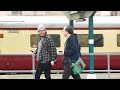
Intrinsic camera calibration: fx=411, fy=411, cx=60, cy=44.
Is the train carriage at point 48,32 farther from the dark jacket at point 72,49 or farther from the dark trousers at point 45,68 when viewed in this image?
the dark jacket at point 72,49

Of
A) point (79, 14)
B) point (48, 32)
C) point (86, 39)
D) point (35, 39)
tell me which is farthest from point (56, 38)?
point (79, 14)

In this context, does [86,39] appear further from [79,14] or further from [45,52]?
[45,52]

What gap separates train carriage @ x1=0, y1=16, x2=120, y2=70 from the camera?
718 inches

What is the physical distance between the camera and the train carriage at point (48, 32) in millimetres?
18234

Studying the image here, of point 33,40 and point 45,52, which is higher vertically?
point 45,52

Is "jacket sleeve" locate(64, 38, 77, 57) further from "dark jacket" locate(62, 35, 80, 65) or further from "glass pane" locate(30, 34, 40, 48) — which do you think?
"glass pane" locate(30, 34, 40, 48)

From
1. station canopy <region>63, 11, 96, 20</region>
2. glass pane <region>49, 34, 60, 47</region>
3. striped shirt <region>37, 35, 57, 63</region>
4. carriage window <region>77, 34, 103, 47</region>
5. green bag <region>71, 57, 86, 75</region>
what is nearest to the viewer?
green bag <region>71, 57, 86, 75</region>

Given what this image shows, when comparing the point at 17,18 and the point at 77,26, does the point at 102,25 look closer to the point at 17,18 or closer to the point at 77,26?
the point at 77,26

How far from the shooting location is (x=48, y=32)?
61.1 feet

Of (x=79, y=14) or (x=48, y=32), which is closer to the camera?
(x=79, y=14)

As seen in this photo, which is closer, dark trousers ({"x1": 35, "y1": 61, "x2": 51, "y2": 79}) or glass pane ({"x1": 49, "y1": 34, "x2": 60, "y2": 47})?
dark trousers ({"x1": 35, "y1": 61, "x2": 51, "y2": 79})

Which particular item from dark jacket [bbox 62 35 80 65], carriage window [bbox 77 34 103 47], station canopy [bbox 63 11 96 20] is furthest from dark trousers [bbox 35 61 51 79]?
carriage window [bbox 77 34 103 47]
